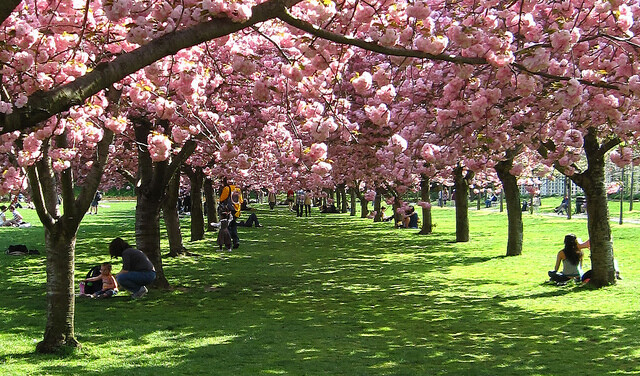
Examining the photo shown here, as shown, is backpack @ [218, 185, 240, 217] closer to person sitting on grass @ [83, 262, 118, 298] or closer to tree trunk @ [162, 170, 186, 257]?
tree trunk @ [162, 170, 186, 257]

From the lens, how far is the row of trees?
5.95 metres

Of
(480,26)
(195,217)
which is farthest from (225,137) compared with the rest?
(195,217)

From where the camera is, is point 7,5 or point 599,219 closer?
point 7,5

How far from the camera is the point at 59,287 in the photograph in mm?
9125

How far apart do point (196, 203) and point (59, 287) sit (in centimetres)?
1867

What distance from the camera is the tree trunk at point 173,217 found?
68.0 feet

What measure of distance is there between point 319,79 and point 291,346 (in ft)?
11.9

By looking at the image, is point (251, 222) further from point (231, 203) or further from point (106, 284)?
point (106, 284)

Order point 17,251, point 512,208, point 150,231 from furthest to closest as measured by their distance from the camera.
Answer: point 17,251, point 512,208, point 150,231

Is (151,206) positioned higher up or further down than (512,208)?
higher up

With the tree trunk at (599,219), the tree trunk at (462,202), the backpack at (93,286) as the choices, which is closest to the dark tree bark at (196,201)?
the tree trunk at (462,202)

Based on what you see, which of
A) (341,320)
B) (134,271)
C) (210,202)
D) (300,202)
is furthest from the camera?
(300,202)

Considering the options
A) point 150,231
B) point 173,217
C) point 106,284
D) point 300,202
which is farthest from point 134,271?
point 300,202

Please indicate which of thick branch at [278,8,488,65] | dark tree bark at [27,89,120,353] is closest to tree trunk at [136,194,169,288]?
dark tree bark at [27,89,120,353]
